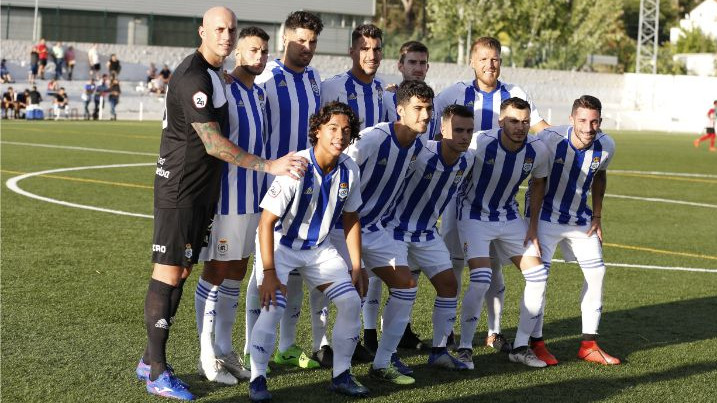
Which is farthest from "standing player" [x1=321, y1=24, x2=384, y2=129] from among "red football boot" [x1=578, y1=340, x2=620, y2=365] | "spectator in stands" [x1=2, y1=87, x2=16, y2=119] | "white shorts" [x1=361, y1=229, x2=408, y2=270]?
"spectator in stands" [x1=2, y1=87, x2=16, y2=119]

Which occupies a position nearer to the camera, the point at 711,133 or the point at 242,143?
the point at 242,143

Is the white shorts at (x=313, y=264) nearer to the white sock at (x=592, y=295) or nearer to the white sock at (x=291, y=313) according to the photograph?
the white sock at (x=291, y=313)

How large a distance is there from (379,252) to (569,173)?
73.0 inches

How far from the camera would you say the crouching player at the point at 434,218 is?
24.6 feet

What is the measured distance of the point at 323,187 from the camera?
259 inches

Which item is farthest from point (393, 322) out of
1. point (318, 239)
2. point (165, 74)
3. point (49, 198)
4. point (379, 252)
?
point (165, 74)

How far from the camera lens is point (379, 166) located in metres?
7.28

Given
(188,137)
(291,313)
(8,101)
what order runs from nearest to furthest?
(188,137)
(291,313)
(8,101)

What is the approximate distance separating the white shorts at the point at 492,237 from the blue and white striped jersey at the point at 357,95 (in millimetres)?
1083

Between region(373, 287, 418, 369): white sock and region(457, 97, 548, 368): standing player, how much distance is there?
73 cm

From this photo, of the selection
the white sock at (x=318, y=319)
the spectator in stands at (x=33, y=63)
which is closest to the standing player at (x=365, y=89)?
the white sock at (x=318, y=319)

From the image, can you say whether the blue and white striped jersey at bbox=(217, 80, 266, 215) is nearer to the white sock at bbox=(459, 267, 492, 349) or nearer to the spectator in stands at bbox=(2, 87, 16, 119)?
the white sock at bbox=(459, 267, 492, 349)

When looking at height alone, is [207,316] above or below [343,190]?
below

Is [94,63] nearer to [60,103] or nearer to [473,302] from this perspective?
[60,103]
